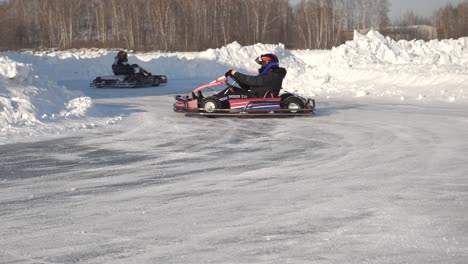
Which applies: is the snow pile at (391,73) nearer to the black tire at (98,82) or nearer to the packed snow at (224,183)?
the packed snow at (224,183)

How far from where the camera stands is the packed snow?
4238 millimetres

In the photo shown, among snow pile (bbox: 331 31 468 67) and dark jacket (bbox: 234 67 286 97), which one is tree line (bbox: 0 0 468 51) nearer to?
snow pile (bbox: 331 31 468 67)

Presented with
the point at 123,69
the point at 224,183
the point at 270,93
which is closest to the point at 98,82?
the point at 123,69

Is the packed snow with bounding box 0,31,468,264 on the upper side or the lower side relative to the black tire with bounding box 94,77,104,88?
lower

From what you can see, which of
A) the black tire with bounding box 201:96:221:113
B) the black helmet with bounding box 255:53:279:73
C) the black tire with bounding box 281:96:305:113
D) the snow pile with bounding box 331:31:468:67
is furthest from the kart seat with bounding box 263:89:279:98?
the snow pile with bounding box 331:31:468:67

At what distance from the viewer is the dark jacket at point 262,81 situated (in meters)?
13.0

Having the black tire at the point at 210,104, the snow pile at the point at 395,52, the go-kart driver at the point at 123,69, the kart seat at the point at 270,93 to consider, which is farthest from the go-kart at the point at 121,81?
the kart seat at the point at 270,93

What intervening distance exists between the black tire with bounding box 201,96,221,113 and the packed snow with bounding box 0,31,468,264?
0.46 m

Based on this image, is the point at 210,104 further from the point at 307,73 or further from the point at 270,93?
the point at 307,73

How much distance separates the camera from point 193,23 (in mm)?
59688

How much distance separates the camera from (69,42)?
59.8 metres

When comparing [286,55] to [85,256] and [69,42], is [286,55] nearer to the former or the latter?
[69,42]

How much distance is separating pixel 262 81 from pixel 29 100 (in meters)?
4.64

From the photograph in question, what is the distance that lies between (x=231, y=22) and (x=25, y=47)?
2052 cm
